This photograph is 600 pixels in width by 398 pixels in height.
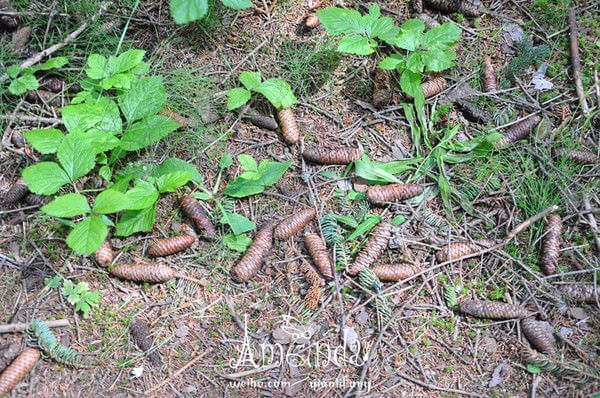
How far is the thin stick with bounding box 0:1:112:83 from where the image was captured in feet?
9.91

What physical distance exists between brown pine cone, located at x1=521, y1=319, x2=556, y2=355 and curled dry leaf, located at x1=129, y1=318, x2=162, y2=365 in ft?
5.84

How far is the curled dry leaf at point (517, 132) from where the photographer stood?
2943 mm

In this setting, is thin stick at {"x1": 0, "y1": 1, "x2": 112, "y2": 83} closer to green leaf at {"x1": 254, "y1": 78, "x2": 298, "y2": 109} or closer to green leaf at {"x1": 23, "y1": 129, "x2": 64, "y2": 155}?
green leaf at {"x1": 23, "y1": 129, "x2": 64, "y2": 155}

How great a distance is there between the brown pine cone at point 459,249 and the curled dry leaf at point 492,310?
25 cm

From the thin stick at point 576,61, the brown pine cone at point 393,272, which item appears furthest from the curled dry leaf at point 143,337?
the thin stick at point 576,61

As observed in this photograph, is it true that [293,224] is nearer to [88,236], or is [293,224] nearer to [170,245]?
[170,245]

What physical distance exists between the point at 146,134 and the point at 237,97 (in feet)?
1.86

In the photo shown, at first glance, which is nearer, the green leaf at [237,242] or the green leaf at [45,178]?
the green leaf at [45,178]

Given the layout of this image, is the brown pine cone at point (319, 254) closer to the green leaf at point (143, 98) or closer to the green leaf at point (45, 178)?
the green leaf at point (143, 98)

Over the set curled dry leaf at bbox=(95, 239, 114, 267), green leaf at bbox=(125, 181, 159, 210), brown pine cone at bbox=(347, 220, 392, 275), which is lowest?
brown pine cone at bbox=(347, 220, 392, 275)

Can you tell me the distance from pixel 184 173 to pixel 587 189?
2.20 m

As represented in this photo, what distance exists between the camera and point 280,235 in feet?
8.75

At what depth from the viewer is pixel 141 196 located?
102 inches

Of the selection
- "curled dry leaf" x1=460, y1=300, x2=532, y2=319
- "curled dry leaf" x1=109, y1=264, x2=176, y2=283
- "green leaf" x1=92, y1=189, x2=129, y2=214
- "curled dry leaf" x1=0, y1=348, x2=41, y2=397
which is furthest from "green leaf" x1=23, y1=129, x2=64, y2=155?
"curled dry leaf" x1=460, y1=300, x2=532, y2=319
